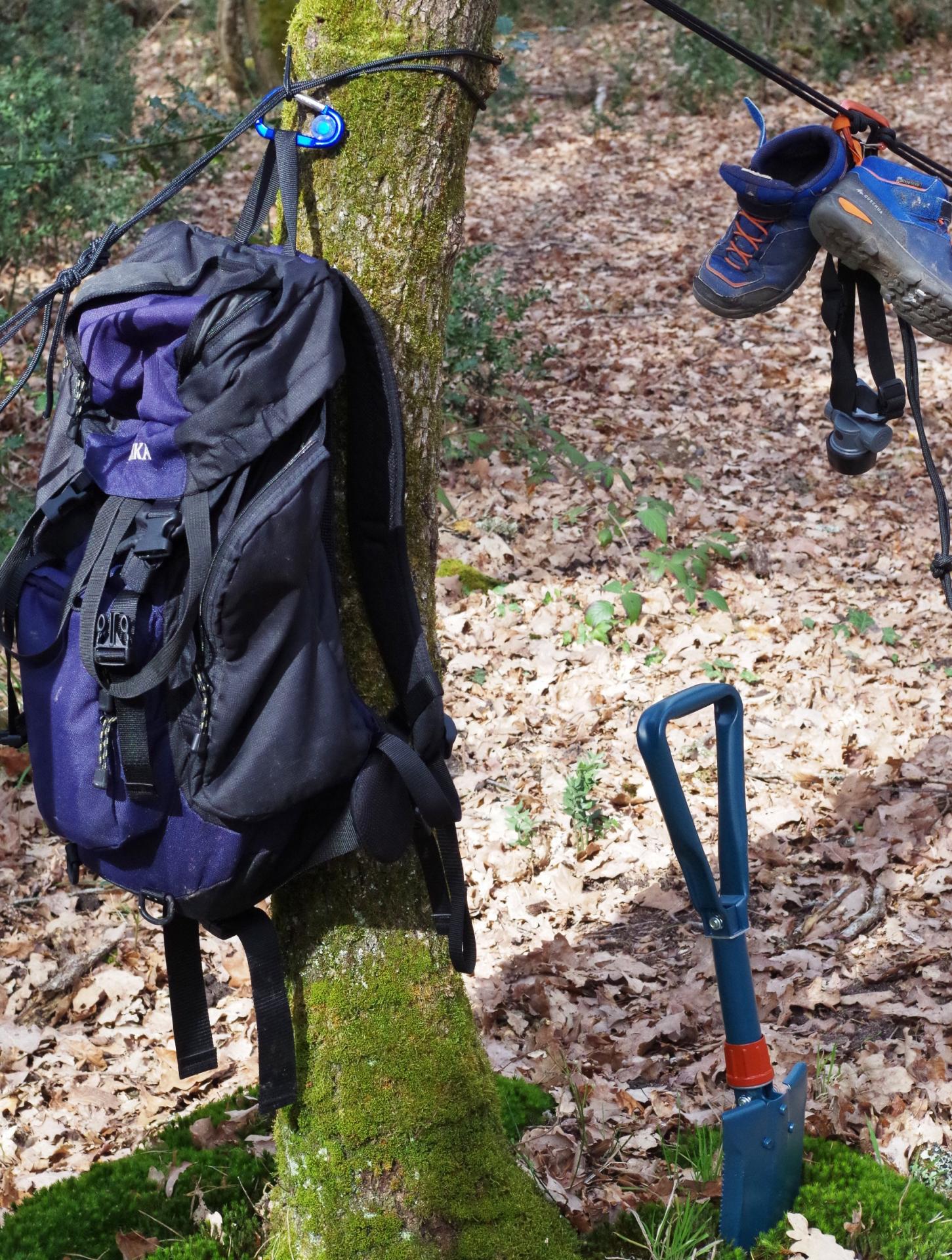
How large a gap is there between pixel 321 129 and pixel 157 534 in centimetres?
81

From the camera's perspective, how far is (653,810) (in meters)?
4.34

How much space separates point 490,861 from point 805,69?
40.8 feet

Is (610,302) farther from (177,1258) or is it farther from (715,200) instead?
(177,1258)

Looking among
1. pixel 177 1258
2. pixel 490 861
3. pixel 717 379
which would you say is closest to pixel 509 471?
pixel 717 379

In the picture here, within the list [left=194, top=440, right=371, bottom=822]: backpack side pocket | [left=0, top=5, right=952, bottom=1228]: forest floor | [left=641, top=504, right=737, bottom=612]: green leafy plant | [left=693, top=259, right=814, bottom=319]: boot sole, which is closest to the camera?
[left=194, top=440, right=371, bottom=822]: backpack side pocket

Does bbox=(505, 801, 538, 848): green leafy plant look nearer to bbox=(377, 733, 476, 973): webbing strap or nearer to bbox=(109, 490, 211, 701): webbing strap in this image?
bbox=(377, 733, 476, 973): webbing strap

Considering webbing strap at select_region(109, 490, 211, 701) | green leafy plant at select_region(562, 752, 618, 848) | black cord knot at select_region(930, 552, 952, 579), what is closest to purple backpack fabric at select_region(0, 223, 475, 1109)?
webbing strap at select_region(109, 490, 211, 701)

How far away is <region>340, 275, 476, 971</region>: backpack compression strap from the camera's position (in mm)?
1922

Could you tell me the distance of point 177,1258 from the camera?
2311 millimetres

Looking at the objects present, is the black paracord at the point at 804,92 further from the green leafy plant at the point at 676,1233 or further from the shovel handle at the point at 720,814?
the green leafy plant at the point at 676,1233

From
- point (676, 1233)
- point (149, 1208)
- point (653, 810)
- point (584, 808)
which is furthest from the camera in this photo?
point (653, 810)

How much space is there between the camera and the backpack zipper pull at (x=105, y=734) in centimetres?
179

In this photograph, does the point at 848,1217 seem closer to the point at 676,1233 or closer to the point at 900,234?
the point at 676,1233

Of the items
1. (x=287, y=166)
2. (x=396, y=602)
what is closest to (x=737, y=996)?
(x=396, y=602)
